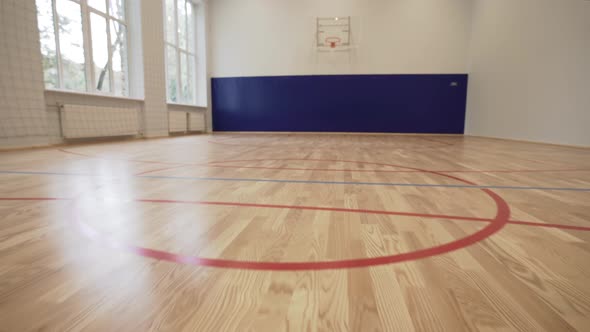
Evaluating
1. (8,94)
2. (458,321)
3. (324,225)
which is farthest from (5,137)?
(458,321)

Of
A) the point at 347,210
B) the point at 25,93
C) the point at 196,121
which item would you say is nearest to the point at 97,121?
the point at 25,93

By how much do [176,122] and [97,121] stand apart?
2.34 metres

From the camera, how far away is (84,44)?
4.97 meters

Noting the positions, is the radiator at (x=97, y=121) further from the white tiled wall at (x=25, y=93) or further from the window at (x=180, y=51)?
the window at (x=180, y=51)

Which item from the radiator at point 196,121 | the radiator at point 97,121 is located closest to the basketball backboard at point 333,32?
the radiator at point 196,121

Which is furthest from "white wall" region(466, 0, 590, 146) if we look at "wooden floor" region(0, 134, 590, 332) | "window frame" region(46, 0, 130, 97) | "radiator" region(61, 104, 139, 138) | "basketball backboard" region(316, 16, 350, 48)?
"window frame" region(46, 0, 130, 97)

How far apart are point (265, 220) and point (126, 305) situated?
70 cm

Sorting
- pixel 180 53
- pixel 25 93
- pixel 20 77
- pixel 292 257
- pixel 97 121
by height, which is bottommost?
pixel 292 257

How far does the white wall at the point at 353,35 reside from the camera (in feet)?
27.5

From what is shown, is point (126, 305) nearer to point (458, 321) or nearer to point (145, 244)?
point (145, 244)

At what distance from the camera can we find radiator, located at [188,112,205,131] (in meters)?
8.12

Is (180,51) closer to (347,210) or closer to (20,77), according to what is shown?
(20,77)

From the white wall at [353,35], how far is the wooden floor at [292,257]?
7.22 metres

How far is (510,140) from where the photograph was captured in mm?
6516
